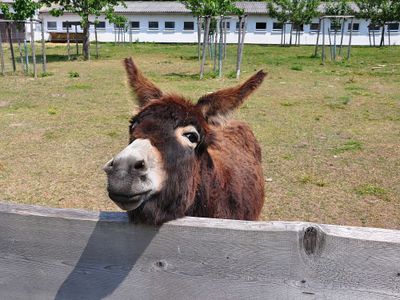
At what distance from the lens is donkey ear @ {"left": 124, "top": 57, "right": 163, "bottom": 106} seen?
2.69 metres

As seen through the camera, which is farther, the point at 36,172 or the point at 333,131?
the point at 333,131

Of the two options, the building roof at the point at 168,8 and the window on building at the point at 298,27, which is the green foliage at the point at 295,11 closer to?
the window on building at the point at 298,27

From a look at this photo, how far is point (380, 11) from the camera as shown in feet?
150

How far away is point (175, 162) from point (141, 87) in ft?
2.54

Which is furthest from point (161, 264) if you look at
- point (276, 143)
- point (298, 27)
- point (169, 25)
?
point (169, 25)

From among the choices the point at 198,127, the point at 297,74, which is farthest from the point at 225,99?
the point at 297,74

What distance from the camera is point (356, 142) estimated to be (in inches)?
332

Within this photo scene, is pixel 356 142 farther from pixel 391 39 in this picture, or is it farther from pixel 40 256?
pixel 391 39

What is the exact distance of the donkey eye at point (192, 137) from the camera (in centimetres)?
233

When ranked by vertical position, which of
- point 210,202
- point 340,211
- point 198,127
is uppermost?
point 198,127

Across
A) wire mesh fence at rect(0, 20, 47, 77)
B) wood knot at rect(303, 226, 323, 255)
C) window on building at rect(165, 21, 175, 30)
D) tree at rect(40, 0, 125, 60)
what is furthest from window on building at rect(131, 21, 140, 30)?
wood knot at rect(303, 226, 323, 255)

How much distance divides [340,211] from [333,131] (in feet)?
14.0

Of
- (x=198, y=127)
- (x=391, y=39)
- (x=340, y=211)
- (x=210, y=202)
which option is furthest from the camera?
(x=391, y=39)

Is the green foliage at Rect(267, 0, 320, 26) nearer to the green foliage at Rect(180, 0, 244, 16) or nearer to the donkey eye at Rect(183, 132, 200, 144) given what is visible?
the green foliage at Rect(180, 0, 244, 16)
